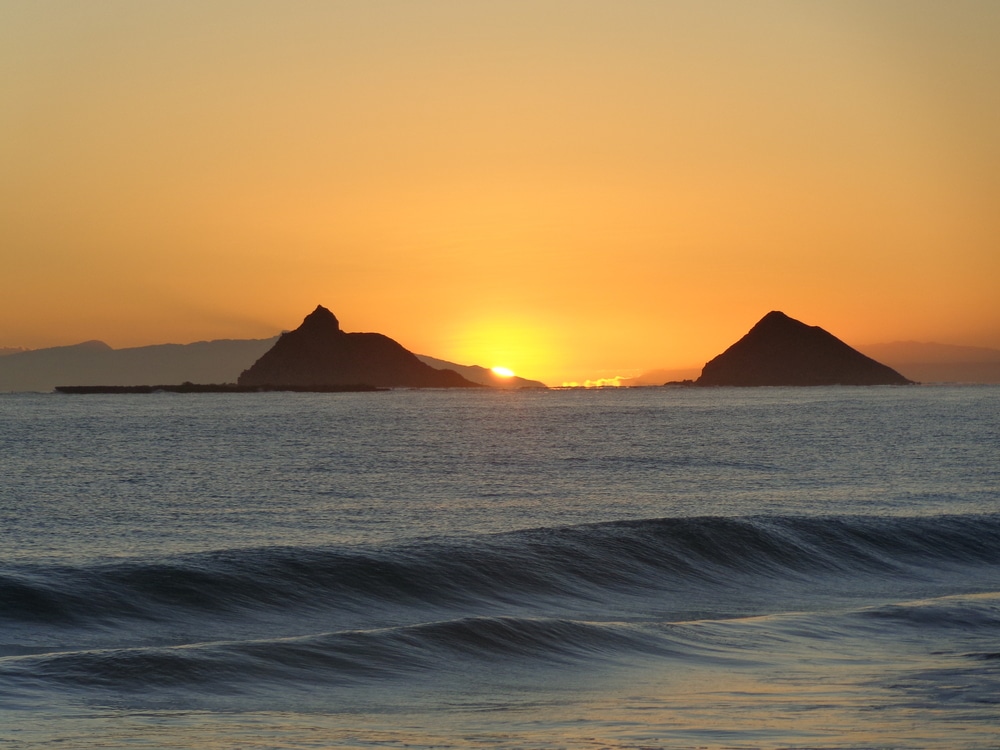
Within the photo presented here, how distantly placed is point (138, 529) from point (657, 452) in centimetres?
4292

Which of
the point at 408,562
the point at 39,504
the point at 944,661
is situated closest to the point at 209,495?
the point at 39,504

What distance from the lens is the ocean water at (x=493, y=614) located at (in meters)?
10.4

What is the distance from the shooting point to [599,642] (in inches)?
587

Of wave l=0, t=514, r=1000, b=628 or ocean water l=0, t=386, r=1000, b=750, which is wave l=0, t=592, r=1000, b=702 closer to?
ocean water l=0, t=386, r=1000, b=750

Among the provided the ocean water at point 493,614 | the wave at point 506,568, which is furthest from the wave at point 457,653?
the wave at point 506,568

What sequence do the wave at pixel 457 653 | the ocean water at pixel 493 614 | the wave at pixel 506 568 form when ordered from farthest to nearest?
the wave at pixel 506 568 < the wave at pixel 457 653 < the ocean water at pixel 493 614

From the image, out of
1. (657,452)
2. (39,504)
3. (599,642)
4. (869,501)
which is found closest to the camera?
(599,642)

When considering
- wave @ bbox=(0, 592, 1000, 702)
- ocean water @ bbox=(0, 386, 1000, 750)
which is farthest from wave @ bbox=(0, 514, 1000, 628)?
wave @ bbox=(0, 592, 1000, 702)

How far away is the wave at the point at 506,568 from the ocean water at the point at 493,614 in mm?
76

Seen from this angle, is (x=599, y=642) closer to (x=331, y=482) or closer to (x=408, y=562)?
(x=408, y=562)

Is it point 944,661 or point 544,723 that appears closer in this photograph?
point 544,723

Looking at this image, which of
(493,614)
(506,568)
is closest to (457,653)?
(493,614)

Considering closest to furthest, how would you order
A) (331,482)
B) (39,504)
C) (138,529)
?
1. (138,529)
2. (39,504)
3. (331,482)

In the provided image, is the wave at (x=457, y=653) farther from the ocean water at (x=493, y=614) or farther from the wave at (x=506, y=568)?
the wave at (x=506, y=568)
